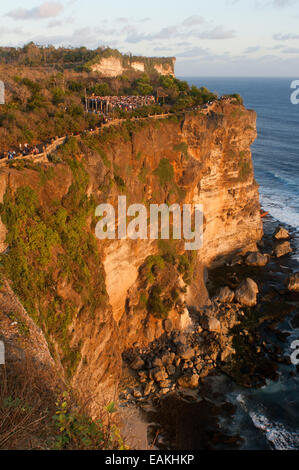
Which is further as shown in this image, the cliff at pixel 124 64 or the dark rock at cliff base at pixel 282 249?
the cliff at pixel 124 64

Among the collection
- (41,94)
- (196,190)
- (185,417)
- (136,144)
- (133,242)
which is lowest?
(185,417)

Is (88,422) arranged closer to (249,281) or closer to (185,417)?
(185,417)

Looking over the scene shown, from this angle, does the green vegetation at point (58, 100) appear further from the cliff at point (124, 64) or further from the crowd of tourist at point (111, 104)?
the cliff at point (124, 64)

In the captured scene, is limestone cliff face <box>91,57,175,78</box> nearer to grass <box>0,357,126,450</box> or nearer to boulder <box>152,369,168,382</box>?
boulder <box>152,369,168,382</box>

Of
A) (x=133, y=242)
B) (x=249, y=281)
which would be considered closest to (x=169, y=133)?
(x=133, y=242)

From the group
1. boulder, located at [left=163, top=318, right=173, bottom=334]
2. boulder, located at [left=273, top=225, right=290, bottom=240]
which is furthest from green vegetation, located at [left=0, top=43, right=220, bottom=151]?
boulder, located at [left=273, top=225, right=290, bottom=240]

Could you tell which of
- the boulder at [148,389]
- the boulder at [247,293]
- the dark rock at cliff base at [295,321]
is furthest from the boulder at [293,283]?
the boulder at [148,389]

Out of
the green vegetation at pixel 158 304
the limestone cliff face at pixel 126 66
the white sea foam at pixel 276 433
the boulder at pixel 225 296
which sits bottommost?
the white sea foam at pixel 276 433
